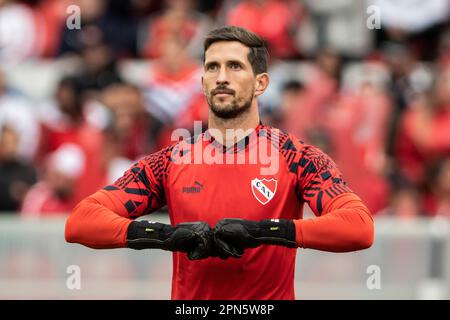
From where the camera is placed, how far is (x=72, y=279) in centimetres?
1055

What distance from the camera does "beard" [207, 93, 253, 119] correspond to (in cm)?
637

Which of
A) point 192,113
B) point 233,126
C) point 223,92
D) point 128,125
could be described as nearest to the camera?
point 223,92

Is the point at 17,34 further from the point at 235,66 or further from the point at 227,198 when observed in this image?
the point at 227,198

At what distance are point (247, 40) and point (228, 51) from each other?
0.13 m

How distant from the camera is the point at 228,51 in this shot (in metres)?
6.40

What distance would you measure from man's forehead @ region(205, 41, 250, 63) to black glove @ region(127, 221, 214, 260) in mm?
1018

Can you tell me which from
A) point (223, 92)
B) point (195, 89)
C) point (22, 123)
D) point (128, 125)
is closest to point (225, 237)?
point (223, 92)

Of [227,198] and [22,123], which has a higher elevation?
[22,123]

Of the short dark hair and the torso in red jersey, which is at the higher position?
the short dark hair

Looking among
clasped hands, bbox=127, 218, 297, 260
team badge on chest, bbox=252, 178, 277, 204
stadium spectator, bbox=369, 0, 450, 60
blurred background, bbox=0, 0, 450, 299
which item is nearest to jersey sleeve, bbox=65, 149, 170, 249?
clasped hands, bbox=127, 218, 297, 260

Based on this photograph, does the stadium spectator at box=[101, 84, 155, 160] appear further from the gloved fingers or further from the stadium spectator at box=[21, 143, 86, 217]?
the gloved fingers

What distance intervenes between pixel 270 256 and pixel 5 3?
10.2 m

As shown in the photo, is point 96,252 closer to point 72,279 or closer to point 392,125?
point 72,279

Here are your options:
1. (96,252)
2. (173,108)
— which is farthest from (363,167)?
(96,252)
